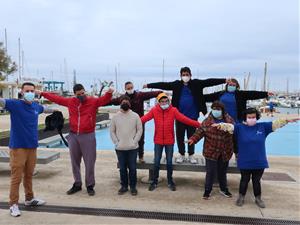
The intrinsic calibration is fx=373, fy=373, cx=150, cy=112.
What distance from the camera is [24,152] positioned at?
503cm

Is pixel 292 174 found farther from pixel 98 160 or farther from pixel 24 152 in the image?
pixel 24 152

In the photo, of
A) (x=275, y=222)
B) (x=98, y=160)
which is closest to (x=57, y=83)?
(x=98, y=160)

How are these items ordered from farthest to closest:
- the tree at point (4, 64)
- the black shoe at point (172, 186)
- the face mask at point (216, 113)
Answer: the tree at point (4, 64), the black shoe at point (172, 186), the face mask at point (216, 113)

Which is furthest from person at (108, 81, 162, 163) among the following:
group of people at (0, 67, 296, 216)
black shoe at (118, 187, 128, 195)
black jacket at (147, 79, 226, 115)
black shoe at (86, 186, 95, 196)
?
black shoe at (86, 186, 95, 196)

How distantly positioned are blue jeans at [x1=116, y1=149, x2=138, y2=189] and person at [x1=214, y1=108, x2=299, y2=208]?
143 cm

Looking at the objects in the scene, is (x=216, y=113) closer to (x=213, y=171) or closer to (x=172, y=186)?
(x=213, y=171)

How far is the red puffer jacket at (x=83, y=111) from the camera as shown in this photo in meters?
5.80

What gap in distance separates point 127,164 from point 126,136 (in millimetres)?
502

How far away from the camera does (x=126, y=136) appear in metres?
5.80

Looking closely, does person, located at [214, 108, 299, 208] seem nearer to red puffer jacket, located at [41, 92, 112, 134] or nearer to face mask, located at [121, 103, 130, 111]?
face mask, located at [121, 103, 130, 111]

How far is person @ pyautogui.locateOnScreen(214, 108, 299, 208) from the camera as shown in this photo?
17.4ft

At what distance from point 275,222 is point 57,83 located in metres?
72.0

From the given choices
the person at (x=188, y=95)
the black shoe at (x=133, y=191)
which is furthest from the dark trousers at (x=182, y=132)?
the black shoe at (x=133, y=191)

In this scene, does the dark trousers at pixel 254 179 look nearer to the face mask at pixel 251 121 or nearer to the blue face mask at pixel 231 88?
the face mask at pixel 251 121
